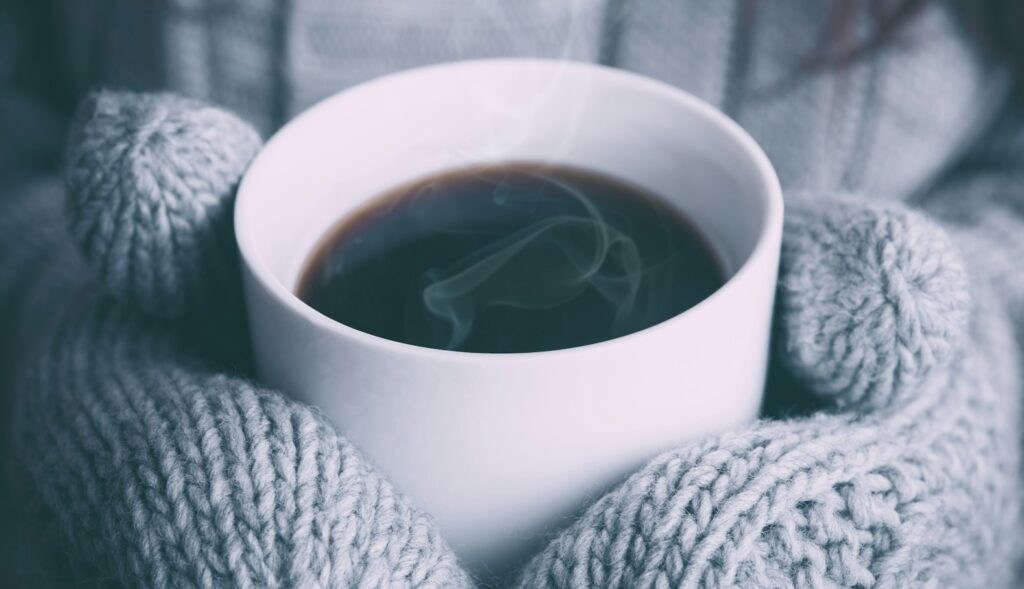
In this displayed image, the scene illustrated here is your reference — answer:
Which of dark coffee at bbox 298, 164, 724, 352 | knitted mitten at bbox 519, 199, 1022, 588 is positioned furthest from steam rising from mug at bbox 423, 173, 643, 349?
knitted mitten at bbox 519, 199, 1022, 588

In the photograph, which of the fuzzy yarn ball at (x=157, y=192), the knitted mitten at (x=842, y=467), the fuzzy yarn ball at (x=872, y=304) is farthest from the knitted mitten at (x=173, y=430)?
the fuzzy yarn ball at (x=872, y=304)

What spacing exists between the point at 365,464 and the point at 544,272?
208 millimetres

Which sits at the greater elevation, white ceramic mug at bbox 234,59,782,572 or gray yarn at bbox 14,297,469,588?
white ceramic mug at bbox 234,59,782,572

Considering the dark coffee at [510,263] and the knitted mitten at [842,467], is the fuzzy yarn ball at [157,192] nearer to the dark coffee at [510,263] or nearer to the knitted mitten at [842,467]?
the dark coffee at [510,263]

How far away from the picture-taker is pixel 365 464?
479 mm

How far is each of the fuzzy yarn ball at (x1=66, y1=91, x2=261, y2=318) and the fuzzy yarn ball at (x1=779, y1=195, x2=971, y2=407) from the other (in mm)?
360

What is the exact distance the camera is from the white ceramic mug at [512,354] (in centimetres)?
43

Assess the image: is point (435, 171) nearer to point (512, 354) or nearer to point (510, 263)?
point (510, 263)

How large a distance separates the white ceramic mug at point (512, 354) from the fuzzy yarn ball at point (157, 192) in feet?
0.11

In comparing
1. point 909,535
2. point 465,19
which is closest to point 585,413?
point 909,535

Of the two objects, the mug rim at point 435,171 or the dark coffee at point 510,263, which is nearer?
the mug rim at point 435,171

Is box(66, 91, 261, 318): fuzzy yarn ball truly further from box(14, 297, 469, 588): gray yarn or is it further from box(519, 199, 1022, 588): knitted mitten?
box(519, 199, 1022, 588): knitted mitten

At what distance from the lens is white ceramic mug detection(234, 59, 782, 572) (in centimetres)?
43

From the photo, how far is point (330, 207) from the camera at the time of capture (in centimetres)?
66
